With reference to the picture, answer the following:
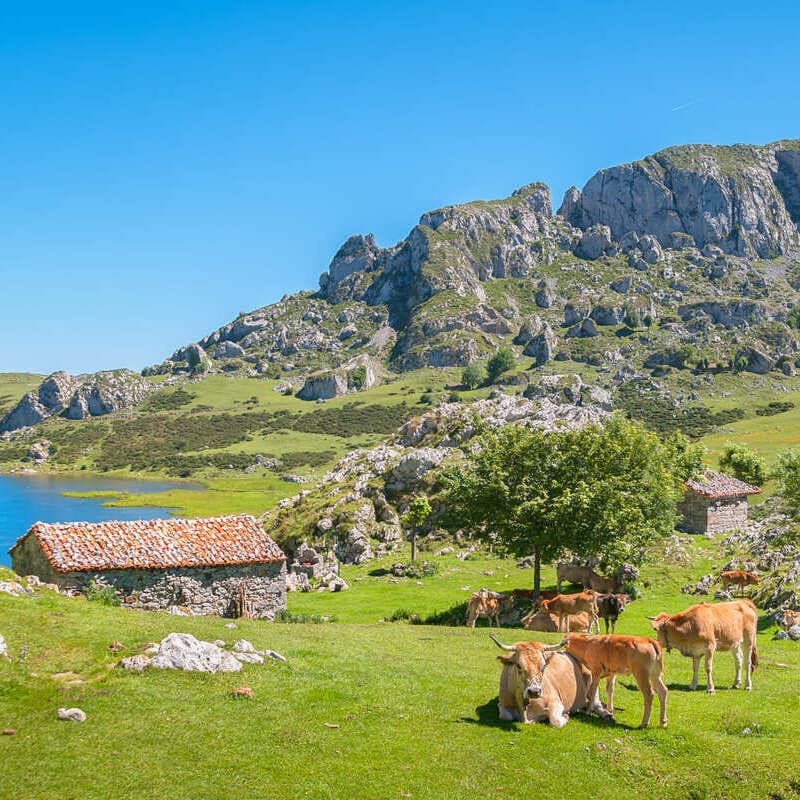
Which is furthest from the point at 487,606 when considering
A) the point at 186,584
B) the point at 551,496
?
the point at 186,584

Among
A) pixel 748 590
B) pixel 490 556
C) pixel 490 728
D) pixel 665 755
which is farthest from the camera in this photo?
pixel 490 556

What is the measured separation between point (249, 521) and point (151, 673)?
19.1 meters

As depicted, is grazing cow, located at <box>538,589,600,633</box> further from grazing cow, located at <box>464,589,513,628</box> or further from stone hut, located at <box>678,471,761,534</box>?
stone hut, located at <box>678,471,761,534</box>

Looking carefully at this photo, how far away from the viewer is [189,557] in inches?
1251

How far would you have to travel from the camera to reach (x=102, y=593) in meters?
28.7

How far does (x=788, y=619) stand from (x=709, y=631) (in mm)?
13718

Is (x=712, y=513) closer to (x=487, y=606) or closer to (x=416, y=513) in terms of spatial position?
(x=416, y=513)

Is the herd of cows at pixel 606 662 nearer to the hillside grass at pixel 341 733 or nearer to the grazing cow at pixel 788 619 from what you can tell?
the hillside grass at pixel 341 733

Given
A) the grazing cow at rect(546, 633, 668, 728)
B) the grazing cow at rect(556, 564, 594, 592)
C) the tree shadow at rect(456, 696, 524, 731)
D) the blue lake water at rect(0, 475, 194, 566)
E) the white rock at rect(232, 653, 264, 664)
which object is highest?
the grazing cow at rect(546, 633, 668, 728)

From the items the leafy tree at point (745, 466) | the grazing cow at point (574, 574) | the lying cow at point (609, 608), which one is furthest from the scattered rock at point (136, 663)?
the leafy tree at point (745, 466)

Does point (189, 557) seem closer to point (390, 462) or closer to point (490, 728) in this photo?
point (490, 728)

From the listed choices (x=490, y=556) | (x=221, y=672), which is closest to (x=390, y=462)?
(x=490, y=556)

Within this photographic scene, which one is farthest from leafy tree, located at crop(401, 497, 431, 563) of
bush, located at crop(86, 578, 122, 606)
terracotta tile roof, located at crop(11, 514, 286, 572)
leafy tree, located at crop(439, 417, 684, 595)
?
bush, located at crop(86, 578, 122, 606)

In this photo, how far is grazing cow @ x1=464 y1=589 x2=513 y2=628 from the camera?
30938 millimetres
